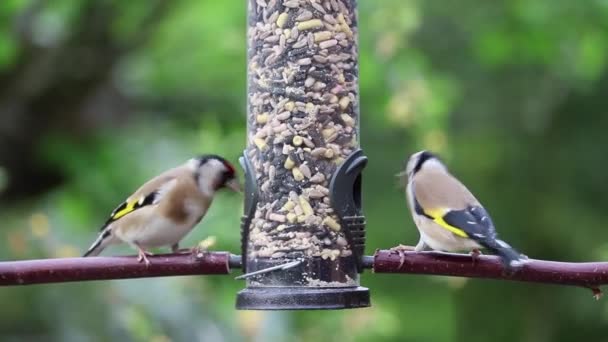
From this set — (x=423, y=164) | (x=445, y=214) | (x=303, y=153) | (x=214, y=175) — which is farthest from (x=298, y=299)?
(x=423, y=164)

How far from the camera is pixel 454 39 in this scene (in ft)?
35.2

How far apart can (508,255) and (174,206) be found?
5.85 ft

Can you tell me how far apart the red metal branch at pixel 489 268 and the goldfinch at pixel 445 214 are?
9 cm

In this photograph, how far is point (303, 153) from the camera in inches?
227

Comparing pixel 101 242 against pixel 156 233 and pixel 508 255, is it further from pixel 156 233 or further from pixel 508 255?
pixel 508 255

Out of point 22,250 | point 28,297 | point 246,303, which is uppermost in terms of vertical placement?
point 246,303

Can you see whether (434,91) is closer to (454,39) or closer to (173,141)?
(454,39)

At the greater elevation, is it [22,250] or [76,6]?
[76,6]

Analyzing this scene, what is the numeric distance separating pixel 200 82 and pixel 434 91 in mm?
1874

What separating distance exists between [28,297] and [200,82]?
7.15ft

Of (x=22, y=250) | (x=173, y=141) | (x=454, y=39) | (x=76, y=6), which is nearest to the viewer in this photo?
(x=22, y=250)

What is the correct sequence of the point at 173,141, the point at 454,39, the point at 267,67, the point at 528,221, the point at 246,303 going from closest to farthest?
the point at 246,303 < the point at 267,67 < the point at 173,141 < the point at 454,39 < the point at 528,221

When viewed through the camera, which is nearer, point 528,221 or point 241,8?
point 241,8

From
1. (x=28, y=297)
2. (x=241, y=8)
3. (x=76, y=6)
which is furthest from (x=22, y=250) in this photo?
(x=241, y=8)
